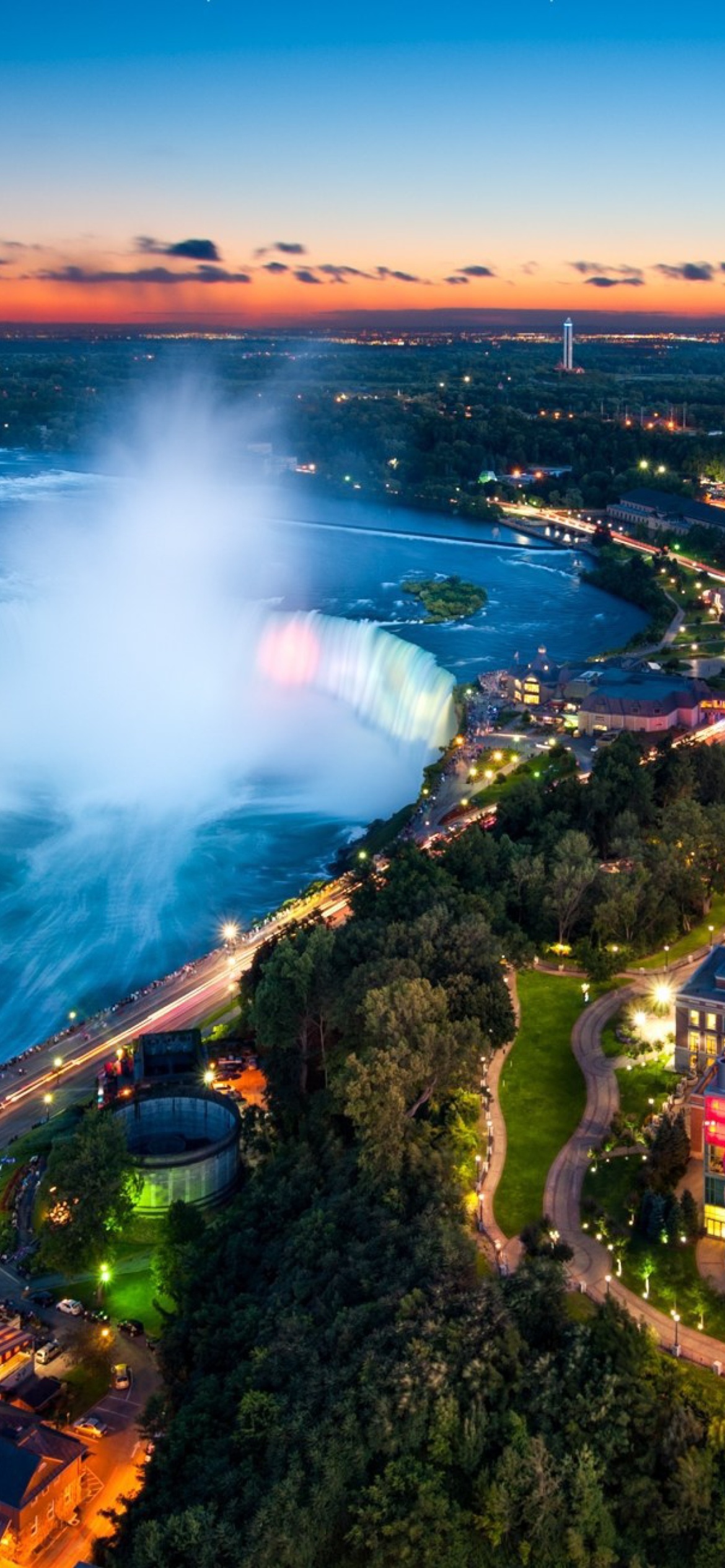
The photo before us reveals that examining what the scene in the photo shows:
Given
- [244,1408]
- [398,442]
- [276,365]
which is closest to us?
[244,1408]

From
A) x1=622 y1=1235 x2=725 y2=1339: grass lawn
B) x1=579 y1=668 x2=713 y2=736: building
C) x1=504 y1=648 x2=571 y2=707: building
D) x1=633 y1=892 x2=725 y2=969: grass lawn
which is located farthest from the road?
x1=504 y1=648 x2=571 y2=707: building

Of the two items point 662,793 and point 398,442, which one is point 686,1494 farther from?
point 398,442

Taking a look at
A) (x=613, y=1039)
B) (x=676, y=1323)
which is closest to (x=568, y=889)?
(x=613, y=1039)

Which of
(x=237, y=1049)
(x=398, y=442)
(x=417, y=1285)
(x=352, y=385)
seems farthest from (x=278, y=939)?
(x=352, y=385)

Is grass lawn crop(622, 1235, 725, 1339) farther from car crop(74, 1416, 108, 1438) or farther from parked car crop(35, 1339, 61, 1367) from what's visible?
parked car crop(35, 1339, 61, 1367)

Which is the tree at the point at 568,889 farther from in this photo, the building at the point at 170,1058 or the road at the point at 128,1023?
the building at the point at 170,1058

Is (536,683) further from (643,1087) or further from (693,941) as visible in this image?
(643,1087)
